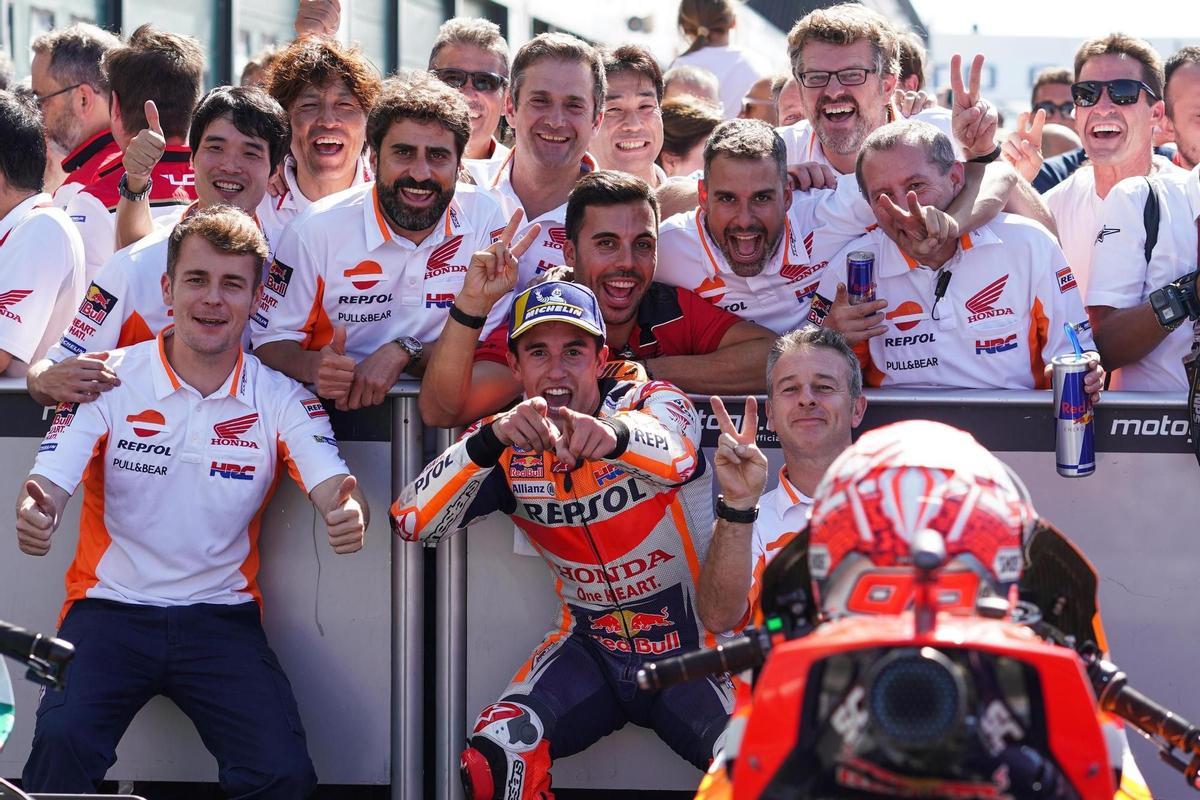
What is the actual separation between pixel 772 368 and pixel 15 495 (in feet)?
8.00

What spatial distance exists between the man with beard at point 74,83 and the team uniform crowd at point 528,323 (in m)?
0.60

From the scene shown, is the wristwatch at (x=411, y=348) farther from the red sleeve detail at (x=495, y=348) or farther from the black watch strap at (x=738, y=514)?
the black watch strap at (x=738, y=514)

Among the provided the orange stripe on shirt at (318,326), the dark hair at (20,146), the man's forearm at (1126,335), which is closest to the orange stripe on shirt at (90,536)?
the orange stripe on shirt at (318,326)

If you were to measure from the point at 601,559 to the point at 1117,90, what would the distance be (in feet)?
9.36

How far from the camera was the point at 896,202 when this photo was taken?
498cm

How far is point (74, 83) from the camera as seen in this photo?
266 inches

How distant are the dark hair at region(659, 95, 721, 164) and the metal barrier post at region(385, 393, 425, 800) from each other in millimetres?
2917

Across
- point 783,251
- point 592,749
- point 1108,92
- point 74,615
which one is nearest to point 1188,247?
point 1108,92

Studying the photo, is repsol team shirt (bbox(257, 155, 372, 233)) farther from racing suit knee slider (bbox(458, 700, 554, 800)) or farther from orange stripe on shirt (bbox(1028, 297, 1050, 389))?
orange stripe on shirt (bbox(1028, 297, 1050, 389))

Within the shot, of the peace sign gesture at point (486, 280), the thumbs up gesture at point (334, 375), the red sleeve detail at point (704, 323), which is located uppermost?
the peace sign gesture at point (486, 280)

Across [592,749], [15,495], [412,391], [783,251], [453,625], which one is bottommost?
[592,749]

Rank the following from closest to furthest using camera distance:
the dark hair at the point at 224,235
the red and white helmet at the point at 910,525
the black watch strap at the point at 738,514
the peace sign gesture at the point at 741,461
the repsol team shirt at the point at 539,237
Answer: the red and white helmet at the point at 910,525
the peace sign gesture at the point at 741,461
the black watch strap at the point at 738,514
the dark hair at the point at 224,235
the repsol team shirt at the point at 539,237

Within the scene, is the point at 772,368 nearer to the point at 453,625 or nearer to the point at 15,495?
the point at 453,625

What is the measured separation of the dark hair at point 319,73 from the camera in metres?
5.89
